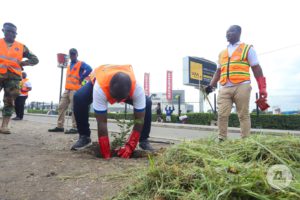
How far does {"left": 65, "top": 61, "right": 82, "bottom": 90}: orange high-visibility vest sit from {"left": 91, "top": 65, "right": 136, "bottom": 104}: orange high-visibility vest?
2904 mm

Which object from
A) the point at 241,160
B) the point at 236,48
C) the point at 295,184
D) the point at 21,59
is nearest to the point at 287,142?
the point at 241,160

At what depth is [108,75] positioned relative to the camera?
10.5ft

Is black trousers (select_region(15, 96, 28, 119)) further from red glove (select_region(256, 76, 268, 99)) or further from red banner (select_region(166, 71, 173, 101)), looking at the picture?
red banner (select_region(166, 71, 173, 101))

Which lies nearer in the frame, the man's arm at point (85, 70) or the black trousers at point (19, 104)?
the man's arm at point (85, 70)

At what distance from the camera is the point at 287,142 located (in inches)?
90.7

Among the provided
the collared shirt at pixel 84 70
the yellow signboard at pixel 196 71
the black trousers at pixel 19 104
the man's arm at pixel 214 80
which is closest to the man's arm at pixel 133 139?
the man's arm at pixel 214 80

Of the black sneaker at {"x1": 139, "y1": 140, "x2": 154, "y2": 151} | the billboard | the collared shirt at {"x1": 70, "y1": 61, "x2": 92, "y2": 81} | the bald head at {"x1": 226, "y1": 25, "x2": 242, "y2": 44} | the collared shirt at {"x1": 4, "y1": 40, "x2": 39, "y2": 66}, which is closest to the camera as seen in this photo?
the black sneaker at {"x1": 139, "y1": 140, "x2": 154, "y2": 151}

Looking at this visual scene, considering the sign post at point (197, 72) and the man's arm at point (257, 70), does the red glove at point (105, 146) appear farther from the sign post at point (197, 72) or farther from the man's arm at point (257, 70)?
the sign post at point (197, 72)

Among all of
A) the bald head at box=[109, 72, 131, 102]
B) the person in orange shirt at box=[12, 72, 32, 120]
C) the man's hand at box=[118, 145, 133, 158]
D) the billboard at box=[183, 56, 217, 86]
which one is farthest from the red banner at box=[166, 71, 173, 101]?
the bald head at box=[109, 72, 131, 102]

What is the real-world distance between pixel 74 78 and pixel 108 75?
3338 millimetres

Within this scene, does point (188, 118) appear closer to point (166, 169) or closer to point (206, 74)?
point (206, 74)

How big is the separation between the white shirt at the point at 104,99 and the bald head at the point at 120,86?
17 centimetres

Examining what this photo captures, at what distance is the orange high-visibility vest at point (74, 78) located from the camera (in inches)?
249

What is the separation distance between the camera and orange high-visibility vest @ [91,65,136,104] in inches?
126
